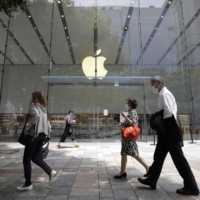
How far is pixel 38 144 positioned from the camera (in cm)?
305

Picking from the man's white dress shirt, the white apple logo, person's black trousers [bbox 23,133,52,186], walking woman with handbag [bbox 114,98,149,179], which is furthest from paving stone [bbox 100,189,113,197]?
the white apple logo

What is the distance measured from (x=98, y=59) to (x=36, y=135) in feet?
39.9

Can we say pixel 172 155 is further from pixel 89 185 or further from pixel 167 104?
pixel 89 185

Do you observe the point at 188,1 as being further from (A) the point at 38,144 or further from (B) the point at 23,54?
(A) the point at 38,144

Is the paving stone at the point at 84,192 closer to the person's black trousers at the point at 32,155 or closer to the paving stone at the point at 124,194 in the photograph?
the paving stone at the point at 124,194

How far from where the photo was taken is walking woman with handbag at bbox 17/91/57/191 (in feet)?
9.56

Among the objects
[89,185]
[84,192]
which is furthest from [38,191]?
[89,185]

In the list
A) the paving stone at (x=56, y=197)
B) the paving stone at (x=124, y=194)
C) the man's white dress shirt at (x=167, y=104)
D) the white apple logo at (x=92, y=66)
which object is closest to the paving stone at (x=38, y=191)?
the paving stone at (x=56, y=197)

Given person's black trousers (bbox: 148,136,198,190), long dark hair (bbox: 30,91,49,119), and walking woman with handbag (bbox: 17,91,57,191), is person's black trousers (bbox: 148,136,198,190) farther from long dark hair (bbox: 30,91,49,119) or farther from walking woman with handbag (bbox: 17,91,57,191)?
long dark hair (bbox: 30,91,49,119)

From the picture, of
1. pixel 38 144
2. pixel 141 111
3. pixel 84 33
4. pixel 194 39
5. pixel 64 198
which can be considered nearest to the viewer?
pixel 64 198

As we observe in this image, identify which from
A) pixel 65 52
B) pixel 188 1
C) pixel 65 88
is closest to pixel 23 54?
pixel 65 52

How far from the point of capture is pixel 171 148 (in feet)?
8.91

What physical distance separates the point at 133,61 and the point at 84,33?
411 centimetres

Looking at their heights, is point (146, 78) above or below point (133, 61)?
below
